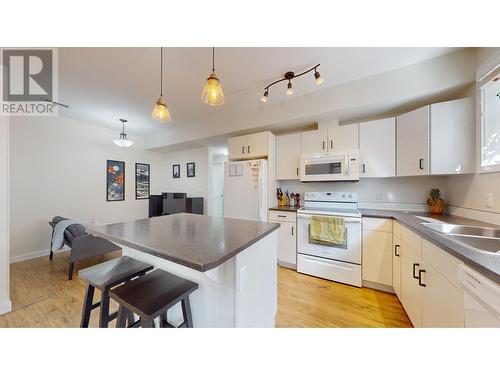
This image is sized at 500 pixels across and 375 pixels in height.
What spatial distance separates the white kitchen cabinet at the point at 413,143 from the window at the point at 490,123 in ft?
1.14

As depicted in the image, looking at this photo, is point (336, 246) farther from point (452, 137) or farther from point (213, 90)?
point (213, 90)

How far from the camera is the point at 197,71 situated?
77.5 inches

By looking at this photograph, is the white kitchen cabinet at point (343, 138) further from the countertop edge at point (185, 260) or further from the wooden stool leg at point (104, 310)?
the wooden stool leg at point (104, 310)

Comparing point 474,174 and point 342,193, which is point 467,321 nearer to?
point 474,174

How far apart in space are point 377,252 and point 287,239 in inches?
41.8

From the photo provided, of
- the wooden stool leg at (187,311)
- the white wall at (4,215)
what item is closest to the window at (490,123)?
the wooden stool leg at (187,311)

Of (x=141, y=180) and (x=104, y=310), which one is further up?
(x=141, y=180)

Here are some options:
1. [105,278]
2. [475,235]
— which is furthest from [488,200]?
[105,278]

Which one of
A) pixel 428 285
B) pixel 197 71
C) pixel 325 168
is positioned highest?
pixel 197 71

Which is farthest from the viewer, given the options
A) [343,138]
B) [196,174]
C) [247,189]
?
[196,174]

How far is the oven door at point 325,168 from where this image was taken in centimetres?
229

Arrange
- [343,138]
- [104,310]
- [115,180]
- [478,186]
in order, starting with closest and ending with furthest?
[104,310], [478,186], [343,138], [115,180]

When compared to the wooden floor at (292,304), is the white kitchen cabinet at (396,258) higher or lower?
higher

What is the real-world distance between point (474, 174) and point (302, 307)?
210cm
